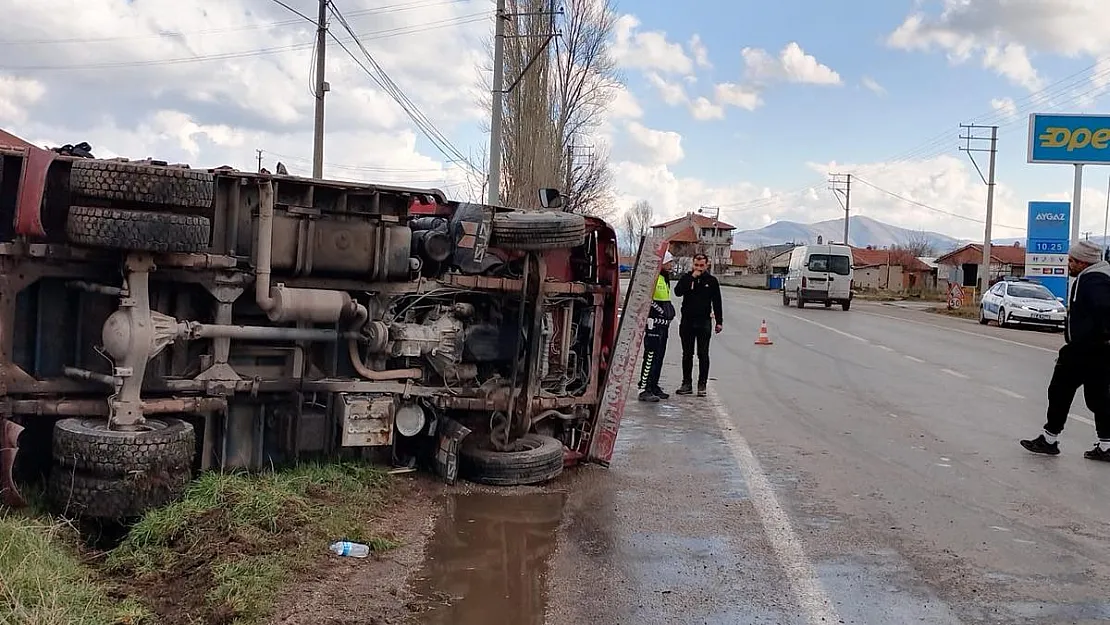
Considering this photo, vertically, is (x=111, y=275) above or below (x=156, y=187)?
below

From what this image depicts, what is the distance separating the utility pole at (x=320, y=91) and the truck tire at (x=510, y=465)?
18981 millimetres

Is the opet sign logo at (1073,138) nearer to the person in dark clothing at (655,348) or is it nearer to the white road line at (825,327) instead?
the white road line at (825,327)

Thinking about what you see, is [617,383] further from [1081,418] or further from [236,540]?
[1081,418]

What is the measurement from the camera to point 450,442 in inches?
259

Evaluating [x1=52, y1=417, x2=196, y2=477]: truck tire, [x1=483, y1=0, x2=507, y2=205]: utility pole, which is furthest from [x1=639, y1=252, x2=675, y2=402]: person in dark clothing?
[x1=483, y1=0, x2=507, y2=205]: utility pole

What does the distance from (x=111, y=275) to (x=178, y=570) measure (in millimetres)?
1733

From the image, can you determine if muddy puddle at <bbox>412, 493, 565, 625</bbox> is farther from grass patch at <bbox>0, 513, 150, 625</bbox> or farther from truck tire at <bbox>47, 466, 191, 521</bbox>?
truck tire at <bbox>47, 466, 191, 521</bbox>

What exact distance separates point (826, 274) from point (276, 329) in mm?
31682

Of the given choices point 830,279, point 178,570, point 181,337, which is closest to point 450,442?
point 181,337

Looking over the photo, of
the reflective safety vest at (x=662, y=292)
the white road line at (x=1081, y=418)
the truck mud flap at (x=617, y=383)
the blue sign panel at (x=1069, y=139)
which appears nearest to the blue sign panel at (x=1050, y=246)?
the blue sign panel at (x=1069, y=139)

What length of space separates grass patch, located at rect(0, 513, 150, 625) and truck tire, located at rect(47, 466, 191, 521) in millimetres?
214

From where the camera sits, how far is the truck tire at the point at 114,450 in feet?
16.1

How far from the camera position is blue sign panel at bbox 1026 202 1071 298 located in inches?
1331

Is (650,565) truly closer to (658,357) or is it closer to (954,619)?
(954,619)
